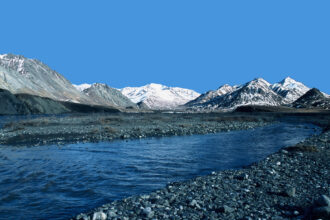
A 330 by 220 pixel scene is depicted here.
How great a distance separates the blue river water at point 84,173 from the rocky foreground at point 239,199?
1782 millimetres

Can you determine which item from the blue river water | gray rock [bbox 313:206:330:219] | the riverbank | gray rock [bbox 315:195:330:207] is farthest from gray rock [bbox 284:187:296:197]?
the riverbank

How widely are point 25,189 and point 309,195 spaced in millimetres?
13160

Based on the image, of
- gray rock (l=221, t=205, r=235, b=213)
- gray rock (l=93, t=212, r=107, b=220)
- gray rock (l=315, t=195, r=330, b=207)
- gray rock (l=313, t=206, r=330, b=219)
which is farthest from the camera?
gray rock (l=221, t=205, r=235, b=213)

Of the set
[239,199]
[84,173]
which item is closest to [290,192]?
[239,199]

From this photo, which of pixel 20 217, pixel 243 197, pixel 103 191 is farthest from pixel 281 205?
pixel 20 217

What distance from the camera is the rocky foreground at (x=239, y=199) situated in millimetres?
9578

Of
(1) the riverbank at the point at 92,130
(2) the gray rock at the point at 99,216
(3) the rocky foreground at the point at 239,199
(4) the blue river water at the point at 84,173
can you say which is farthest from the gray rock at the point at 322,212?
(1) the riverbank at the point at 92,130

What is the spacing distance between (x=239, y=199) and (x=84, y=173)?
33.4 feet

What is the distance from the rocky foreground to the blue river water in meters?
1.78

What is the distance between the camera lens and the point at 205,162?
68.5 ft

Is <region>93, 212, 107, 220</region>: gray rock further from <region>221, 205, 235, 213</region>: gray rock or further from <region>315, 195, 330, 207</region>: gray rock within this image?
<region>315, 195, 330, 207</region>: gray rock

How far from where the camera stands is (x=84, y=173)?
57.4 feet

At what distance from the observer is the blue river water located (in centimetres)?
1185

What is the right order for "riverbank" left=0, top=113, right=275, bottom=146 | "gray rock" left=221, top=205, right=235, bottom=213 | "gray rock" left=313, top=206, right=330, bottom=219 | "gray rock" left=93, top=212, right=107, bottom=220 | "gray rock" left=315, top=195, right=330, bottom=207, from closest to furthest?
"gray rock" left=313, top=206, right=330, bottom=219 < "gray rock" left=315, top=195, right=330, bottom=207 < "gray rock" left=93, top=212, right=107, bottom=220 < "gray rock" left=221, top=205, right=235, bottom=213 < "riverbank" left=0, top=113, right=275, bottom=146
